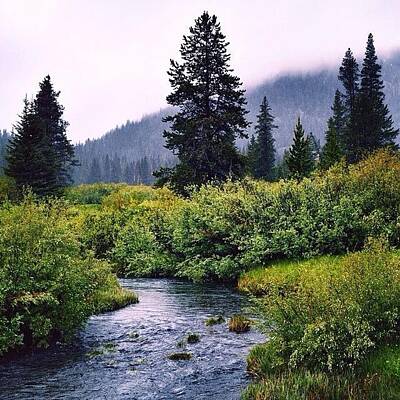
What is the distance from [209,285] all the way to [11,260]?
16.5 m

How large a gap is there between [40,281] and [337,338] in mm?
8564

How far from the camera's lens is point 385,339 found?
12.2 m

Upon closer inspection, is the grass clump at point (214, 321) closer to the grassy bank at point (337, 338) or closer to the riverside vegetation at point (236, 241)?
the riverside vegetation at point (236, 241)

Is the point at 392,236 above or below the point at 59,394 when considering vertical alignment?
above

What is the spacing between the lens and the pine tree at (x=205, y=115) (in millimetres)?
47844

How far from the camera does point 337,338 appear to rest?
11508 mm

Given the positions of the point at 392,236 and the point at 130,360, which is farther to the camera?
the point at 392,236

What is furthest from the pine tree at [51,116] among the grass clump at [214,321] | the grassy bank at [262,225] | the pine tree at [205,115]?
the grass clump at [214,321]

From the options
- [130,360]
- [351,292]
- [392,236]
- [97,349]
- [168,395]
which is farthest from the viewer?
[392,236]

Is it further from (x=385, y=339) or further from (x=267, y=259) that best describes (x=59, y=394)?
(x=267, y=259)

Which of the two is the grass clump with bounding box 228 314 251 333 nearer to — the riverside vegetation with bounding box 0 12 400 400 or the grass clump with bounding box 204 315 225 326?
the riverside vegetation with bounding box 0 12 400 400

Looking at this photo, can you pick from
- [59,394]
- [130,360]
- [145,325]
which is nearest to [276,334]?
[130,360]

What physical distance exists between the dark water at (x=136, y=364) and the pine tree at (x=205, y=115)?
92.7 ft

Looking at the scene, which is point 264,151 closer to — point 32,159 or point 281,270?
point 32,159
